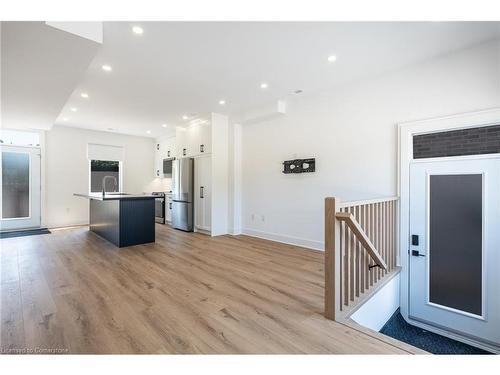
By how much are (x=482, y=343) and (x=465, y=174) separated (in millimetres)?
2030

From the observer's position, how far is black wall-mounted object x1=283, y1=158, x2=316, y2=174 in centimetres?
455

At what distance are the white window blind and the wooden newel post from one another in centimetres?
761

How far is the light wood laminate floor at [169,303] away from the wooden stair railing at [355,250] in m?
0.27

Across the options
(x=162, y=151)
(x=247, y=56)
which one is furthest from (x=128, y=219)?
(x=162, y=151)

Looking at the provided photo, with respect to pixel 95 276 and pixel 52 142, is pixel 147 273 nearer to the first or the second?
pixel 95 276

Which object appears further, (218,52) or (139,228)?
(139,228)

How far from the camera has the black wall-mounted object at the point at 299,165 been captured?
179 inches

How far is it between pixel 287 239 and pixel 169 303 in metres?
3.00

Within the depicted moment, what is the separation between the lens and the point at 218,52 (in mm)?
3082

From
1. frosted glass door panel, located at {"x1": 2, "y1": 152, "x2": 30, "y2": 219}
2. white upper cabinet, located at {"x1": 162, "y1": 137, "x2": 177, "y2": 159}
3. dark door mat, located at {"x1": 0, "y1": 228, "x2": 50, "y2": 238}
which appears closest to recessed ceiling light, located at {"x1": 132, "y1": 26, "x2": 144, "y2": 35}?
white upper cabinet, located at {"x1": 162, "y1": 137, "x2": 177, "y2": 159}

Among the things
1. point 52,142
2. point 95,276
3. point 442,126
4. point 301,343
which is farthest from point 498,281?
point 52,142

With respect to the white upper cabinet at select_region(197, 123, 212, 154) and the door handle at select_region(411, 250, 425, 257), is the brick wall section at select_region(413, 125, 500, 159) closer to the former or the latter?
the door handle at select_region(411, 250, 425, 257)
